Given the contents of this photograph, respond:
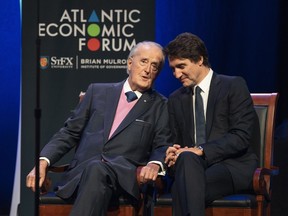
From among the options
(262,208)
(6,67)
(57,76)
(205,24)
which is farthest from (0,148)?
(262,208)

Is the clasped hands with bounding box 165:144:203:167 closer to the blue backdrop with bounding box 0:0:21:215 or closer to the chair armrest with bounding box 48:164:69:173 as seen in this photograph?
the chair armrest with bounding box 48:164:69:173

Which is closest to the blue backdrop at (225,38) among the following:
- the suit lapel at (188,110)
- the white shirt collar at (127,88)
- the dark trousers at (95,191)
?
the suit lapel at (188,110)

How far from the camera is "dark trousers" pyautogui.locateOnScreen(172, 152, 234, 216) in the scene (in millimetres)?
3949

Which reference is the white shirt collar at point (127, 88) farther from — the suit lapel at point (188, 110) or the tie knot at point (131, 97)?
the suit lapel at point (188, 110)

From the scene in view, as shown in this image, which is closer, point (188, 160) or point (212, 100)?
point (188, 160)

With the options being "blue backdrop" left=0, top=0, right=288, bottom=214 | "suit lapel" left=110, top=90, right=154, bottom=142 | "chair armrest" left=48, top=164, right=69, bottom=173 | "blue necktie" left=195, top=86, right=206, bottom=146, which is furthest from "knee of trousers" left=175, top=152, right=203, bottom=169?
"blue backdrop" left=0, top=0, right=288, bottom=214

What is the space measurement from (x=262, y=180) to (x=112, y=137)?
93cm

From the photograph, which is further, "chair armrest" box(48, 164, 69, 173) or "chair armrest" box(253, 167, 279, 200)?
"chair armrest" box(48, 164, 69, 173)

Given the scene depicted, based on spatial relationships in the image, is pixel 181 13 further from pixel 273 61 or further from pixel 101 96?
→ pixel 101 96

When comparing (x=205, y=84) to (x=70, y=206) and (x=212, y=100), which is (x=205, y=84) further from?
(x=70, y=206)

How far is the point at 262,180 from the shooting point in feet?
13.8

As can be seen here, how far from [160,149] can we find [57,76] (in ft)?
3.84

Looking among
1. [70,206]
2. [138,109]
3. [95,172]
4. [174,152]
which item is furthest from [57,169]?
[174,152]

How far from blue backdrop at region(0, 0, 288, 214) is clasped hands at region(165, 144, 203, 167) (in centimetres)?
170
